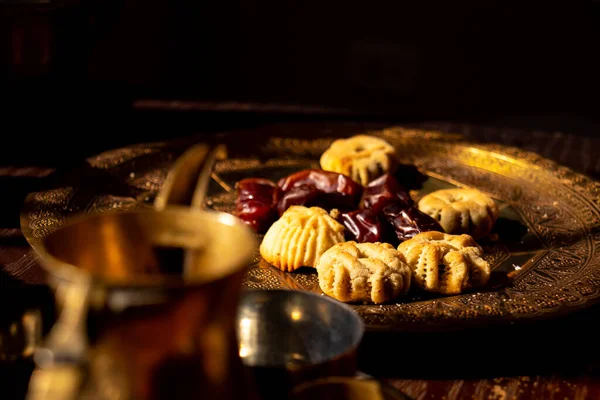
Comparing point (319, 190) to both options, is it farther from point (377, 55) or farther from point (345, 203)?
point (377, 55)

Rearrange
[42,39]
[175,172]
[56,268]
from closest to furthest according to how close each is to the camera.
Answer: [56,268], [175,172], [42,39]

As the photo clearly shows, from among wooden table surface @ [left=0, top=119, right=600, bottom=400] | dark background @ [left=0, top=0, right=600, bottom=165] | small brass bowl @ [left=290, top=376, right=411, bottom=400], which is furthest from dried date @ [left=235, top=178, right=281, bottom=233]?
dark background @ [left=0, top=0, right=600, bottom=165]

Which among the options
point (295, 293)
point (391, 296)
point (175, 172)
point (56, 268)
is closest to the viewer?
point (56, 268)

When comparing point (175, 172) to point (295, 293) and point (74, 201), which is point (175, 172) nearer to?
point (295, 293)

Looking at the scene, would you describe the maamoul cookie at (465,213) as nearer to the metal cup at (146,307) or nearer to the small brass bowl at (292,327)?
the small brass bowl at (292,327)

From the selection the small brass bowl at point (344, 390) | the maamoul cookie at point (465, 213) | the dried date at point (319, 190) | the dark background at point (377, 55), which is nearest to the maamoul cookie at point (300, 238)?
the dried date at point (319, 190)

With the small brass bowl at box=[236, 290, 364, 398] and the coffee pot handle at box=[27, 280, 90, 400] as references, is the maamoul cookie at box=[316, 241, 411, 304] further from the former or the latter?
the coffee pot handle at box=[27, 280, 90, 400]

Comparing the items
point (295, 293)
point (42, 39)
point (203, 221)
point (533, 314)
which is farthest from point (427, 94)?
point (203, 221)
